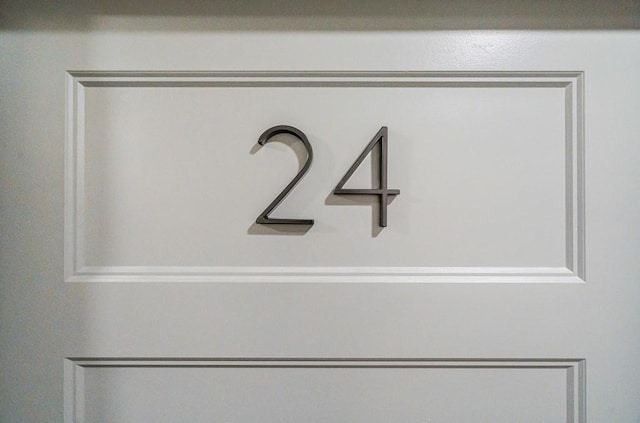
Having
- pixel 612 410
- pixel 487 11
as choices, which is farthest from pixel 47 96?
pixel 612 410

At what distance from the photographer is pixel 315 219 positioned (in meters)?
0.64

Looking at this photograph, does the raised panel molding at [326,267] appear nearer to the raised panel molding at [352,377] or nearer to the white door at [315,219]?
the white door at [315,219]

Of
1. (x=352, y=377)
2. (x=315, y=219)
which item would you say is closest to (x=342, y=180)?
(x=315, y=219)

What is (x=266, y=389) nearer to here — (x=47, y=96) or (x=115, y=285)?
(x=115, y=285)

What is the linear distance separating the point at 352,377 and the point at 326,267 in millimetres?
172

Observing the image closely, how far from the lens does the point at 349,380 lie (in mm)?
641

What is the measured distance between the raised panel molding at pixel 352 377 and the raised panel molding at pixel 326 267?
0.12m

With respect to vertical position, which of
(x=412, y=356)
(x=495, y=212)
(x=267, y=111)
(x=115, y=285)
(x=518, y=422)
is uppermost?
(x=267, y=111)

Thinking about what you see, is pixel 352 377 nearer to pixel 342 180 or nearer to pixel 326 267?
Result: pixel 326 267

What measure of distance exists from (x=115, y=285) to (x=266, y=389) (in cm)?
28

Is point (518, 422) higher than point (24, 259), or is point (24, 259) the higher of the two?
point (24, 259)

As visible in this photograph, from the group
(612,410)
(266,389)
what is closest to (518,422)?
(612,410)

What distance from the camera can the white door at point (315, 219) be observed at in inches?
24.7

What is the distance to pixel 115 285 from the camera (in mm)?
630
